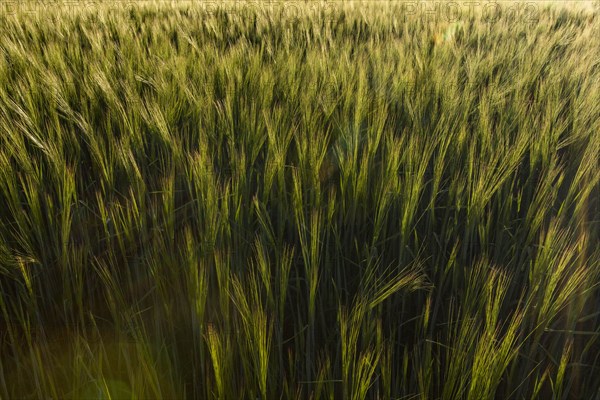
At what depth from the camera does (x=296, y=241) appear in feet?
3.20

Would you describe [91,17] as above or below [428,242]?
above

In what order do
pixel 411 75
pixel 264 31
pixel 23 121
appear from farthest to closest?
pixel 264 31
pixel 411 75
pixel 23 121

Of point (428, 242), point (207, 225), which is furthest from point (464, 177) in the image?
point (207, 225)

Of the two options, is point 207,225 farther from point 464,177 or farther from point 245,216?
point 464,177

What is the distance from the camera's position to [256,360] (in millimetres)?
592

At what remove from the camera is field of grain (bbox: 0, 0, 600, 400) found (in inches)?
26.9

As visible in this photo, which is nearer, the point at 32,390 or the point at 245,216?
the point at 32,390

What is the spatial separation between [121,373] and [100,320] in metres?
0.18

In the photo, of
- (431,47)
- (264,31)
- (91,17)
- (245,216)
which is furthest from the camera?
(91,17)

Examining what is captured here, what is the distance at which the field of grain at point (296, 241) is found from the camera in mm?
684

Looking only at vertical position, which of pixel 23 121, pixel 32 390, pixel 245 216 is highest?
pixel 23 121

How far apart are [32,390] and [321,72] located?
1.18 metres

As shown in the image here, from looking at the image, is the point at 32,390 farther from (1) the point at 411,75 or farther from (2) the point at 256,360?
(1) the point at 411,75

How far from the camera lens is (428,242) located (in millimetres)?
975
